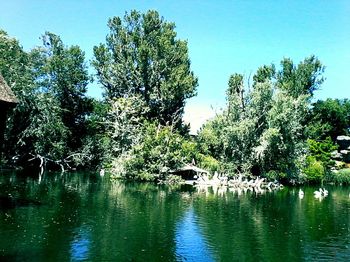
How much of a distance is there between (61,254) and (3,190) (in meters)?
16.8

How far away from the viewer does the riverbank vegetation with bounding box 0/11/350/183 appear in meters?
46.8

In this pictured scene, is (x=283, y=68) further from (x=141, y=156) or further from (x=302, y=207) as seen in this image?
(x=302, y=207)

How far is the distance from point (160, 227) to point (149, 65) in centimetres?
3952

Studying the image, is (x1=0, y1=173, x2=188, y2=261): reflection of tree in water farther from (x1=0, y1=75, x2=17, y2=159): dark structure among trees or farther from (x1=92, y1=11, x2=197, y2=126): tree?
(x1=92, y1=11, x2=197, y2=126): tree

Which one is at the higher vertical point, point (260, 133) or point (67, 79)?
point (67, 79)

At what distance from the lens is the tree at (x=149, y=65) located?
58.0 meters

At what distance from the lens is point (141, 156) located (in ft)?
150

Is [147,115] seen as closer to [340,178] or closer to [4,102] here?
[340,178]

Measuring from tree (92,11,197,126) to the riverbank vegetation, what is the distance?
0.14m

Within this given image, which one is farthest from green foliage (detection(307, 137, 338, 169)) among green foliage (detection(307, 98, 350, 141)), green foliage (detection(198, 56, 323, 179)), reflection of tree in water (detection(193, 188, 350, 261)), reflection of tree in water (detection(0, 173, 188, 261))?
reflection of tree in water (detection(0, 173, 188, 261))

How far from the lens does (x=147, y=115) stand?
59344mm

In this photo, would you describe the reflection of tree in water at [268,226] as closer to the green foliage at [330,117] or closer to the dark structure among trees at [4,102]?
the dark structure among trees at [4,102]

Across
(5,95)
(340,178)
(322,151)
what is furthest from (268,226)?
(322,151)

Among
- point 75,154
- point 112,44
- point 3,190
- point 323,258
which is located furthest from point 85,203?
point 112,44
